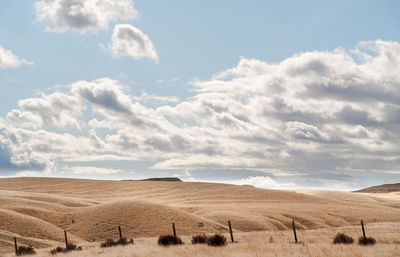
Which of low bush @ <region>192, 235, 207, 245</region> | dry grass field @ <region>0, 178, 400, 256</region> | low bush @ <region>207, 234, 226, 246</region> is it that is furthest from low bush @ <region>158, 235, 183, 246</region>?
low bush @ <region>207, 234, 226, 246</region>

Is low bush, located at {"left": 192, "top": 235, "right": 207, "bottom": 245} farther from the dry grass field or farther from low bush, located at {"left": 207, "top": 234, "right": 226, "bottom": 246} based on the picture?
low bush, located at {"left": 207, "top": 234, "right": 226, "bottom": 246}

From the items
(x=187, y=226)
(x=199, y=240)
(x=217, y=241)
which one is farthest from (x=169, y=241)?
A: (x=187, y=226)

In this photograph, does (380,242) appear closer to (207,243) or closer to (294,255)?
(294,255)

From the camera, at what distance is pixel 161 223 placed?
4741 cm

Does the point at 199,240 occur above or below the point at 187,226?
above

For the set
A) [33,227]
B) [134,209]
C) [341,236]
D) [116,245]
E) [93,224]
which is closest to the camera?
[341,236]

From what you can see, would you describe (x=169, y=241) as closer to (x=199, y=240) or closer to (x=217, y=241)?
(x=199, y=240)

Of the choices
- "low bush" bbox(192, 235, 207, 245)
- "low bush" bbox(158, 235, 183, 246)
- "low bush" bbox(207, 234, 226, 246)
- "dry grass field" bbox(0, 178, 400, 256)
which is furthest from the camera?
"low bush" bbox(158, 235, 183, 246)

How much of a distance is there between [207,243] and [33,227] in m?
23.2

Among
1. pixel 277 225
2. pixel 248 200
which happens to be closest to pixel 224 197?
pixel 248 200

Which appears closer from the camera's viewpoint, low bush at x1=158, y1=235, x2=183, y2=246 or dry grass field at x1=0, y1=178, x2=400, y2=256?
dry grass field at x1=0, y1=178, x2=400, y2=256

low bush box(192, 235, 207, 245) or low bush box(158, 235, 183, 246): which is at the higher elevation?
low bush box(158, 235, 183, 246)

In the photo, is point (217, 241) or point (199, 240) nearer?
point (217, 241)

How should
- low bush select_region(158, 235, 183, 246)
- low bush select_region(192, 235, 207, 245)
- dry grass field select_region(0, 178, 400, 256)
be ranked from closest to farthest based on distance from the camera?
dry grass field select_region(0, 178, 400, 256) < low bush select_region(192, 235, 207, 245) < low bush select_region(158, 235, 183, 246)
